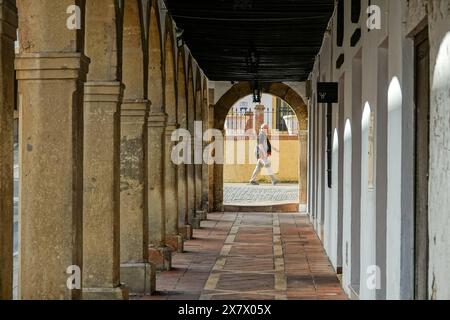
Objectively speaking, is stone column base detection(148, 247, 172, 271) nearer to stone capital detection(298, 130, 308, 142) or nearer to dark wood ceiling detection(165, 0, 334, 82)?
dark wood ceiling detection(165, 0, 334, 82)

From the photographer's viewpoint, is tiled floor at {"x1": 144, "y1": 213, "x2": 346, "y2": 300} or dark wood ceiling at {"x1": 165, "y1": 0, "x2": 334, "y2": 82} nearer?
tiled floor at {"x1": 144, "y1": 213, "x2": 346, "y2": 300}

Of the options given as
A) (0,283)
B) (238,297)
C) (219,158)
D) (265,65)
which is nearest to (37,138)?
(0,283)

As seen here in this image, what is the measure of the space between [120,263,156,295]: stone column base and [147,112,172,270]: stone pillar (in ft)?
6.44

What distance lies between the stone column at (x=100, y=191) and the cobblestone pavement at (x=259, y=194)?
1760 cm

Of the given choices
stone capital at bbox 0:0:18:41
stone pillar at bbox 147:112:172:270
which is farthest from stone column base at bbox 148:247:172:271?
stone capital at bbox 0:0:18:41

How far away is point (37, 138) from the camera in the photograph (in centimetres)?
658

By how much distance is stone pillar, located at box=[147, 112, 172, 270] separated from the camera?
1210cm

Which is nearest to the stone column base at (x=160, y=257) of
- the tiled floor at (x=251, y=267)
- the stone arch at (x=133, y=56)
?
the tiled floor at (x=251, y=267)

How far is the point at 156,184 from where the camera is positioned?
12.1m

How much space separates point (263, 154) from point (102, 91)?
26173 mm

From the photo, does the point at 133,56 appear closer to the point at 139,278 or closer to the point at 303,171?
the point at 139,278

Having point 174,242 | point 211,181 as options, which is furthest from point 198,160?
point 174,242
